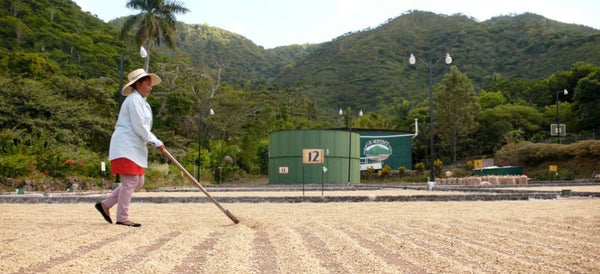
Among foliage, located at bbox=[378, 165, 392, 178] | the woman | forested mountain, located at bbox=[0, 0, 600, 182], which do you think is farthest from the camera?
foliage, located at bbox=[378, 165, 392, 178]

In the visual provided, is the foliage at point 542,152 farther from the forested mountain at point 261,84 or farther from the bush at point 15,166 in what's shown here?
the bush at point 15,166

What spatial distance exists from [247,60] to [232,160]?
58917mm

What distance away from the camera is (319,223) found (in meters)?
5.46

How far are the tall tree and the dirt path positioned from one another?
143 feet

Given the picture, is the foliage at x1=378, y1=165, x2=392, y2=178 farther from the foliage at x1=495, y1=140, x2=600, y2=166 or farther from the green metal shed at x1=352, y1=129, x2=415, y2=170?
the foliage at x1=495, y1=140, x2=600, y2=166

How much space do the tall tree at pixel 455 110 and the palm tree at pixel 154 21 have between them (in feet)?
87.6

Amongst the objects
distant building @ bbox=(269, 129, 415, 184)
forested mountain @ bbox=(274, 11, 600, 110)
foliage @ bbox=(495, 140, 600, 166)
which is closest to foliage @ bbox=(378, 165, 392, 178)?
foliage @ bbox=(495, 140, 600, 166)

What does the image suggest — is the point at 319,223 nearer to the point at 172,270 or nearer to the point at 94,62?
the point at 172,270

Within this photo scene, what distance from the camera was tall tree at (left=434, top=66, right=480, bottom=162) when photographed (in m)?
47.3

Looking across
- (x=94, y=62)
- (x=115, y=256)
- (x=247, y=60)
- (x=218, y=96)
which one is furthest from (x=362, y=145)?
(x=247, y=60)

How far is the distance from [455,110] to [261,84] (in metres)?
24.4

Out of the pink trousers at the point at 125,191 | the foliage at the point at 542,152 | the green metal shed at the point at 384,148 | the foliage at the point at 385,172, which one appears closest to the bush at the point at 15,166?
the pink trousers at the point at 125,191

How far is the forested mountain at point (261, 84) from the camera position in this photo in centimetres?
2147

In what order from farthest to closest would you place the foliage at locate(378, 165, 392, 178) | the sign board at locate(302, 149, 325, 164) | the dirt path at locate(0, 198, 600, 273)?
the foliage at locate(378, 165, 392, 178)
the sign board at locate(302, 149, 325, 164)
the dirt path at locate(0, 198, 600, 273)
